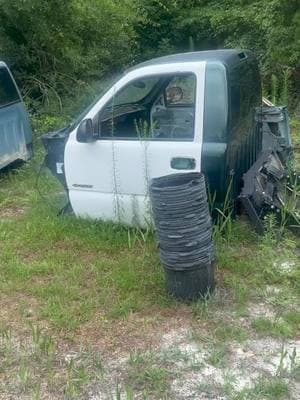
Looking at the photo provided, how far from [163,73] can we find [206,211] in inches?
58.1

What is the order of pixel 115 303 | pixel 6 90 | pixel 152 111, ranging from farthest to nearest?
pixel 6 90 → pixel 152 111 → pixel 115 303

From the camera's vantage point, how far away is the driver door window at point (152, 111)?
5.14 meters

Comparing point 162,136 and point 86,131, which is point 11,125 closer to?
point 86,131

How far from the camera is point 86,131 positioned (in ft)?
17.0

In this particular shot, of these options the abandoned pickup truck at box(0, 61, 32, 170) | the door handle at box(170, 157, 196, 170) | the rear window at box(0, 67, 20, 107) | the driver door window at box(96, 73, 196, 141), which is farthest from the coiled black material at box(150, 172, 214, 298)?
the rear window at box(0, 67, 20, 107)

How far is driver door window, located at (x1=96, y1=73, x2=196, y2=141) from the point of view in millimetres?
5137

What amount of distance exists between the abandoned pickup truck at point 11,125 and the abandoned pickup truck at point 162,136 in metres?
1.95

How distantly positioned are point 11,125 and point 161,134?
3109 mm

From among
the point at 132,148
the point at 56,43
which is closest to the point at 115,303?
the point at 132,148

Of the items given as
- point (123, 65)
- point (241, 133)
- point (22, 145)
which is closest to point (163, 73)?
point (241, 133)

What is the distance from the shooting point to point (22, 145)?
26.1 feet

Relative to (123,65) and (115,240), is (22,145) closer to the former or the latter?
(115,240)

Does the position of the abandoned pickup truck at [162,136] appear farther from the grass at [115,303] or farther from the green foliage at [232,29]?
the green foliage at [232,29]

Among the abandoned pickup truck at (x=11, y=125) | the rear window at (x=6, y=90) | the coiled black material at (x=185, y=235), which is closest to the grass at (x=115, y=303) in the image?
the coiled black material at (x=185, y=235)
